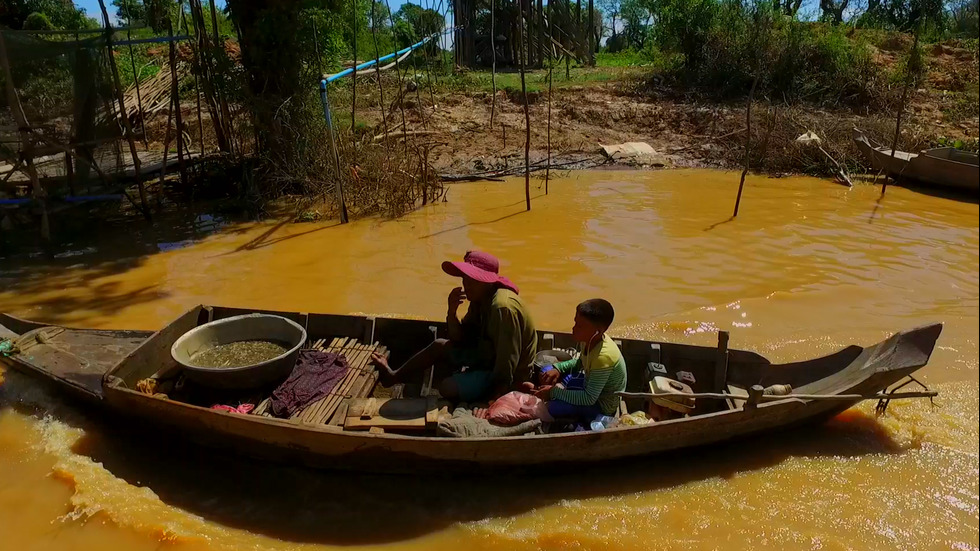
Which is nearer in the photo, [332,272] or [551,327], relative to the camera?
[551,327]

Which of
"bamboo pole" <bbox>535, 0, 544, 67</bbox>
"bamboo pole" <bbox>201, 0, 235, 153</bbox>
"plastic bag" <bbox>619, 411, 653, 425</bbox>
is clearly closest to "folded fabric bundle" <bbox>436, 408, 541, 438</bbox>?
"plastic bag" <bbox>619, 411, 653, 425</bbox>

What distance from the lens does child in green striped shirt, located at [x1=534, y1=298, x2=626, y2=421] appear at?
362cm

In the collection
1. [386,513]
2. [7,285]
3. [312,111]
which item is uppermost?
[312,111]

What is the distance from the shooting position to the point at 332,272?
762 centimetres

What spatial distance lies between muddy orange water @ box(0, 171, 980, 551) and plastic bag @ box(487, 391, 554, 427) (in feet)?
1.28

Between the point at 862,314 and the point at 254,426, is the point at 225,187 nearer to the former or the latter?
the point at 254,426

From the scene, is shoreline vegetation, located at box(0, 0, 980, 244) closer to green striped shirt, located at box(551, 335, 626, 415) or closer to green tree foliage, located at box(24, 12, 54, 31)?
green tree foliage, located at box(24, 12, 54, 31)

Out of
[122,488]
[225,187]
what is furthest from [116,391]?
[225,187]

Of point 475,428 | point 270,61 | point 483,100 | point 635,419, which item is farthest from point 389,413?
point 483,100

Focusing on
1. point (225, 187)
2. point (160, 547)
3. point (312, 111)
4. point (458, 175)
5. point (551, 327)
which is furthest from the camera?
point (458, 175)

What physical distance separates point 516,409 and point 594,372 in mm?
532

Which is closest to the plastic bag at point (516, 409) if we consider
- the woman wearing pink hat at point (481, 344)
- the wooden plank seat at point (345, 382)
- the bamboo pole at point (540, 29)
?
the woman wearing pink hat at point (481, 344)

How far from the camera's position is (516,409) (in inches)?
153

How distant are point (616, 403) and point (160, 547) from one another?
9.00 ft
